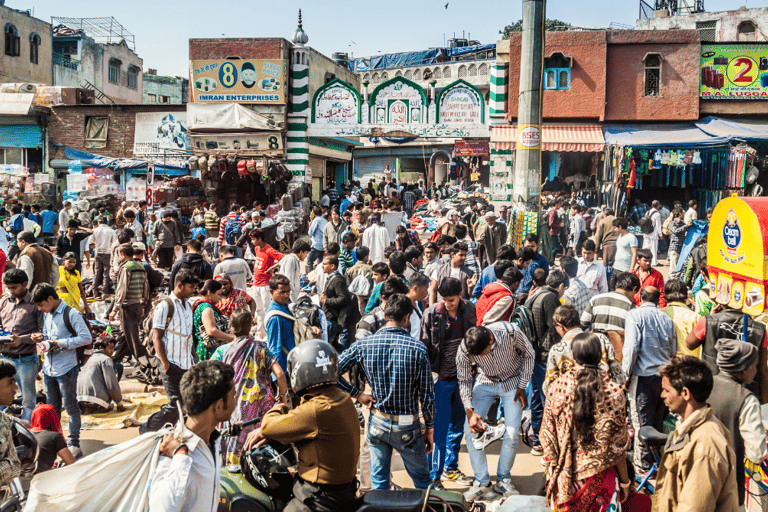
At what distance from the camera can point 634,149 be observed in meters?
18.2

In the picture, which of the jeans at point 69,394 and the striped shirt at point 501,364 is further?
the jeans at point 69,394

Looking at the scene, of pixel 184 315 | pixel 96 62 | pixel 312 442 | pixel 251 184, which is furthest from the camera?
pixel 96 62

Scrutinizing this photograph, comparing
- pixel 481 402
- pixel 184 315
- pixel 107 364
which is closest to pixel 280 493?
pixel 481 402

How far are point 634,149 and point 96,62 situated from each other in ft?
98.3

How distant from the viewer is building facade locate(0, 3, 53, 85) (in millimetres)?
30931

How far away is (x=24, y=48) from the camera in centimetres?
3216

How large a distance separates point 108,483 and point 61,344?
316 centimetres

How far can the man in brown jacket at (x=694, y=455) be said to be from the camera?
3213 millimetres

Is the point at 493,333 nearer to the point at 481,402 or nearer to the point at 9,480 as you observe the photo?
the point at 481,402

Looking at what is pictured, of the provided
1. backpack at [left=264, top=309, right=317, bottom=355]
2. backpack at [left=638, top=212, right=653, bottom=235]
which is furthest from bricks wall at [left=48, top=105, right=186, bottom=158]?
backpack at [left=264, top=309, right=317, bottom=355]

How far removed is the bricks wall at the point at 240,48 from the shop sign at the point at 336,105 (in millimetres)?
1904

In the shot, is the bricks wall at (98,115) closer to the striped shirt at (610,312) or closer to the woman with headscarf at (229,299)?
the woman with headscarf at (229,299)

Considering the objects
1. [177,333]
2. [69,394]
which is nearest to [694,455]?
[177,333]

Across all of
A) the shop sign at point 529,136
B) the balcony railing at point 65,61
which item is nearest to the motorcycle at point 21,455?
the shop sign at point 529,136
